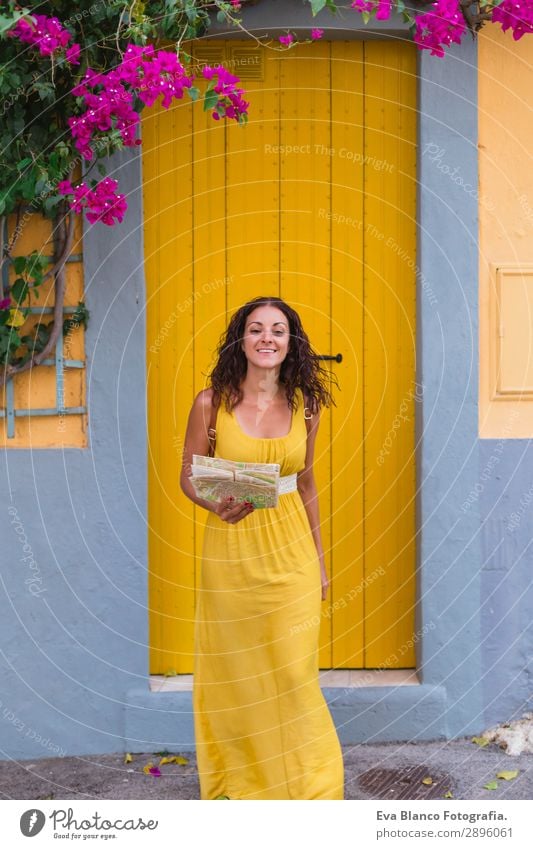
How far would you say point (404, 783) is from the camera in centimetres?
463

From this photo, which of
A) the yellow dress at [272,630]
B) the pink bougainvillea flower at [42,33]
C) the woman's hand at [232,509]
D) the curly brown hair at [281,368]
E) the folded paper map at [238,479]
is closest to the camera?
the folded paper map at [238,479]

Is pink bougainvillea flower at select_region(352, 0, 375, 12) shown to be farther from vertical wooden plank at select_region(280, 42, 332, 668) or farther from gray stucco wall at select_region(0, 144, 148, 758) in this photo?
gray stucco wall at select_region(0, 144, 148, 758)

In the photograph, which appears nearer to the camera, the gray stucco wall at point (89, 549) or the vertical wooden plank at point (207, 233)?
the gray stucco wall at point (89, 549)

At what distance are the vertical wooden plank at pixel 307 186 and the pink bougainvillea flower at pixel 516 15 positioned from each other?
2.74 feet

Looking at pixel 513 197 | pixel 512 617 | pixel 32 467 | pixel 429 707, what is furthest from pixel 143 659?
pixel 513 197

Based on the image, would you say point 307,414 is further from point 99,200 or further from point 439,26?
point 439,26

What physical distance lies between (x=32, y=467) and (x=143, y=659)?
3.12 feet

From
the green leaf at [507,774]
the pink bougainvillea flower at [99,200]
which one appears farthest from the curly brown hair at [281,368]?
the green leaf at [507,774]

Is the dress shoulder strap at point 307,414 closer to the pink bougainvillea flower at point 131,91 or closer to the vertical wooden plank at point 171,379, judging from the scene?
the vertical wooden plank at point 171,379

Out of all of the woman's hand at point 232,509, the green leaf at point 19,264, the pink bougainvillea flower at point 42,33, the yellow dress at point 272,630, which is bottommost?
the yellow dress at point 272,630

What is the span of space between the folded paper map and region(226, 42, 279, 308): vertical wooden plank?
1.47 m

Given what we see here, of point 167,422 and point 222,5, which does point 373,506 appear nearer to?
point 167,422

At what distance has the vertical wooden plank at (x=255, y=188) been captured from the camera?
5004 mm
